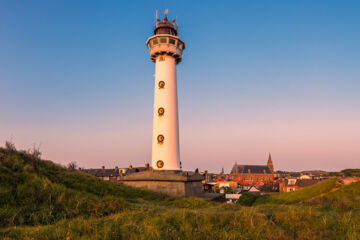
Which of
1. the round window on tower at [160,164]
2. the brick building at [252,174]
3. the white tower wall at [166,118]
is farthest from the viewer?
the brick building at [252,174]

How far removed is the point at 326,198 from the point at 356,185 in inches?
74.8

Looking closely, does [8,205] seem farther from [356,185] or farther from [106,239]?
[356,185]

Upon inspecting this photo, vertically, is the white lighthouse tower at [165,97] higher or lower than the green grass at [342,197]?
higher

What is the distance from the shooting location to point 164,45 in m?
29.0

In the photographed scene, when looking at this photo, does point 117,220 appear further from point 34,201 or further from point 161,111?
point 161,111

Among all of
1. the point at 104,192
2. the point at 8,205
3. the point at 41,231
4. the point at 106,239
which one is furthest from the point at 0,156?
the point at 106,239

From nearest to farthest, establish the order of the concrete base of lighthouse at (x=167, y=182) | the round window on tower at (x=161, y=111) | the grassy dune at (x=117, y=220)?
the grassy dune at (x=117, y=220)
the concrete base of lighthouse at (x=167, y=182)
the round window on tower at (x=161, y=111)

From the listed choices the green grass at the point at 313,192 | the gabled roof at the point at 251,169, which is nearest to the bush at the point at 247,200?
the green grass at the point at 313,192

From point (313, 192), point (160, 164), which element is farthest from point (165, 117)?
point (313, 192)

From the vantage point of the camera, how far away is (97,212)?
8828 millimetres

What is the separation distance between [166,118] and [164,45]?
9397 mm

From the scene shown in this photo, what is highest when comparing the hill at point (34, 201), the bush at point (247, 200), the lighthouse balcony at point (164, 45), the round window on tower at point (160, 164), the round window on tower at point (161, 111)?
the lighthouse balcony at point (164, 45)

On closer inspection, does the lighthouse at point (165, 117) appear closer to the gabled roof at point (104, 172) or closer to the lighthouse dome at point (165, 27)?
the lighthouse dome at point (165, 27)

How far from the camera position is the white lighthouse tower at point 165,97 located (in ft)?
89.2
